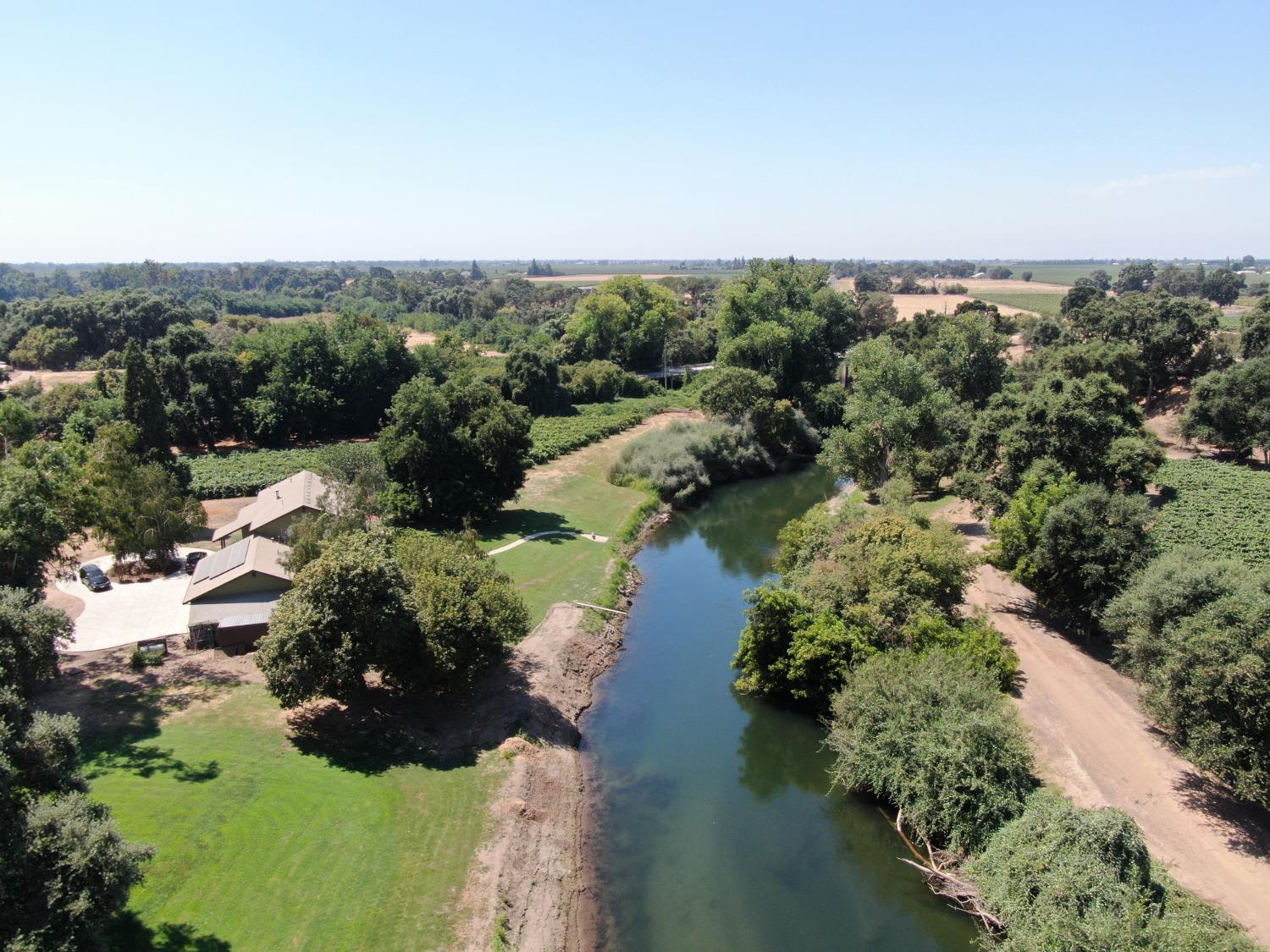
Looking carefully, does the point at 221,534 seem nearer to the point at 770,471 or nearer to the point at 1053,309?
the point at 770,471

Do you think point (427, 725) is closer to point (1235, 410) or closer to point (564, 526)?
point (564, 526)

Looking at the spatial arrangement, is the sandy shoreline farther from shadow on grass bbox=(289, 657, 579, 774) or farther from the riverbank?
shadow on grass bbox=(289, 657, 579, 774)

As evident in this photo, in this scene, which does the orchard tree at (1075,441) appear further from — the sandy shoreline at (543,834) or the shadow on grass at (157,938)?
the shadow on grass at (157,938)

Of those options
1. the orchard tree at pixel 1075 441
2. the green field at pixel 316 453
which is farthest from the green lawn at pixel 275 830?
the orchard tree at pixel 1075 441

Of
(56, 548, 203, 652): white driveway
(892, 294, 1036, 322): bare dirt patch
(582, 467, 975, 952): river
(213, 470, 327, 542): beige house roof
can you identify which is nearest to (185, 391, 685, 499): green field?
(213, 470, 327, 542): beige house roof

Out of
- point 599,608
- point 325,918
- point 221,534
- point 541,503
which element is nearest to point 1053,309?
point 541,503

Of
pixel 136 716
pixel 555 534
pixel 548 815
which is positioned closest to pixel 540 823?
pixel 548 815
